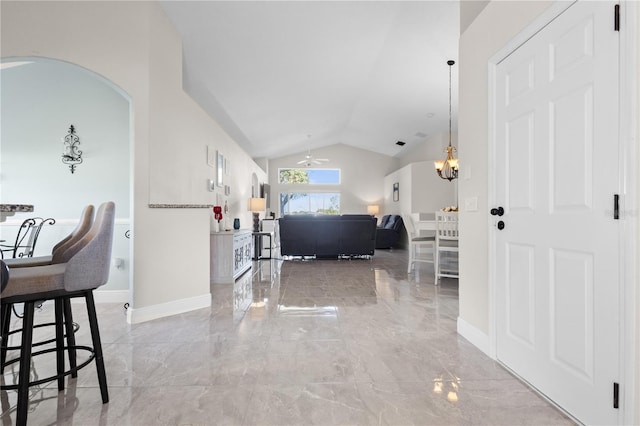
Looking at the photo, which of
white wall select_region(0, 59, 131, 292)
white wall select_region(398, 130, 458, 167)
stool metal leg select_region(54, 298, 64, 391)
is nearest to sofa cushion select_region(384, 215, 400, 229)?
white wall select_region(398, 130, 458, 167)

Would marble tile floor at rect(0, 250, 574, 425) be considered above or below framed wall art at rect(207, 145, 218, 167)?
below

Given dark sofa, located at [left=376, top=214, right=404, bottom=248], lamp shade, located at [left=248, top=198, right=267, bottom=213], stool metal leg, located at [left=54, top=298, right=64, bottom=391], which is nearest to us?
stool metal leg, located at [left=54, top=298, right=64, bottom=391]

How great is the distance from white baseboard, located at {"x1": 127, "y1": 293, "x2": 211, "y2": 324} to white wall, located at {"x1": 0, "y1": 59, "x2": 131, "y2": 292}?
90 centimetres

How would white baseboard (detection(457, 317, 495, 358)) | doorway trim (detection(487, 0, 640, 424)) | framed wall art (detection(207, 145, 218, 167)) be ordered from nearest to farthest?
doorway trim (detection(487, 0, 640, 424))
white baseboard (detection(457, 317, 495, 358))
framed wall art (detection(207, 145, 218, 167))

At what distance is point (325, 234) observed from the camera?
651 centimetres

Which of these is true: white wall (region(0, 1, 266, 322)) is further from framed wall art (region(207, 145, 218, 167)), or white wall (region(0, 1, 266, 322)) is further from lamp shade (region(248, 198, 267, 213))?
lamp shade (region(248, 198, 267, 213))

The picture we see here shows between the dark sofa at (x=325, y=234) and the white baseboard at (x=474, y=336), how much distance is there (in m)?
4.04

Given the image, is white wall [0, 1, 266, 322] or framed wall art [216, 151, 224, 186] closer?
white wall [0, 1, 266, 322]

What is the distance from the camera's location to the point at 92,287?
61.0 inches

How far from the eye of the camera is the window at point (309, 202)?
11.5 meters

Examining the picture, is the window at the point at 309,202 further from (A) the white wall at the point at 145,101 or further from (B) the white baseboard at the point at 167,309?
(B) the white baseboard at the point at 167,309

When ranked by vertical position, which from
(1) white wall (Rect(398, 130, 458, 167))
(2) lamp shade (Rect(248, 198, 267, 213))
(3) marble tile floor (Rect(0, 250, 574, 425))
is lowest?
(3) marble tile floor (Rect(0, 250, 574, 425))

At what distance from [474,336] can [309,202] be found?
950 centimetres

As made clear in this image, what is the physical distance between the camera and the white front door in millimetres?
1316
